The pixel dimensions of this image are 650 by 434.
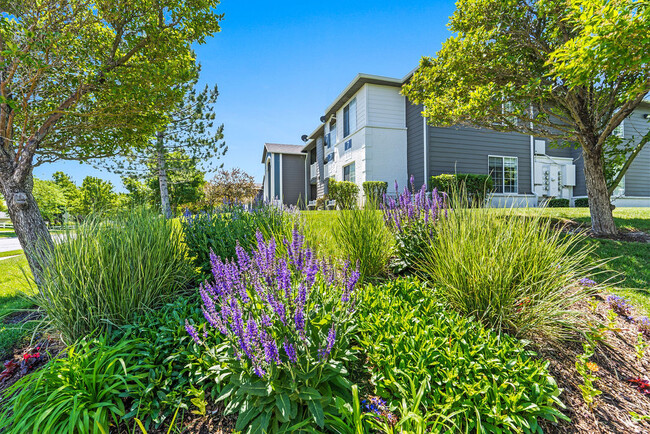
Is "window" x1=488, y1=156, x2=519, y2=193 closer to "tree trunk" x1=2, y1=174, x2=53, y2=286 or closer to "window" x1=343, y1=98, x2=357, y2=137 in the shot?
"window" x1=343, y1=98, x2=357, y2=137

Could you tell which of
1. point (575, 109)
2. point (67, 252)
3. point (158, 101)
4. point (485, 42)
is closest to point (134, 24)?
point (158, 101)

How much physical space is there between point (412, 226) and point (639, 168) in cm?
1962

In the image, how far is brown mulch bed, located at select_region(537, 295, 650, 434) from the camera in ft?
5.49

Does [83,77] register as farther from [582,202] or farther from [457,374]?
[582,202]

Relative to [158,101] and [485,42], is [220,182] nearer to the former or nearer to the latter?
[158,101]

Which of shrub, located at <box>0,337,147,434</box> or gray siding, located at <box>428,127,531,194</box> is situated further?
gray siding, located at <box>428,127,531,194</box>

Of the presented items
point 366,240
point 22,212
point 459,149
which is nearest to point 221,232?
point 366,240

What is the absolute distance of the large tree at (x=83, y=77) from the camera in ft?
11.1

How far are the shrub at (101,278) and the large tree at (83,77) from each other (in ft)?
3.54

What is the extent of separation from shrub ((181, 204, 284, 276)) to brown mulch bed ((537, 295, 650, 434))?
9.25 ft

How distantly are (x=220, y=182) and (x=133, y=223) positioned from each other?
19.2m

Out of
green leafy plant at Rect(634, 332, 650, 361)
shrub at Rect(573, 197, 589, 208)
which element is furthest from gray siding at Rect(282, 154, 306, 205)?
green leafy plant at Rect(634, 332, 650, 361)

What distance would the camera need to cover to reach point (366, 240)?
3.17 m

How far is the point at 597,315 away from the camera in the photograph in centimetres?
262
